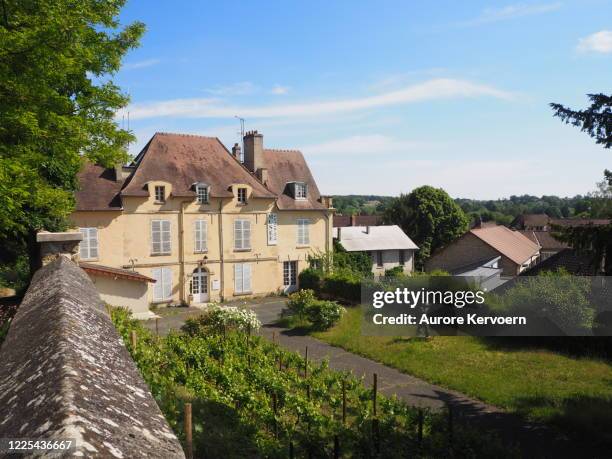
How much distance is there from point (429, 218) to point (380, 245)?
1425cm

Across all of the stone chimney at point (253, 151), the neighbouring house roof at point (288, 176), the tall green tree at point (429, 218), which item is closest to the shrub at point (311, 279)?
the neighbouring house roof at point (288, 176)

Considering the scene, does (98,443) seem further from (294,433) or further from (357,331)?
(357,331)

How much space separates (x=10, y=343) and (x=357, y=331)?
57.0ft

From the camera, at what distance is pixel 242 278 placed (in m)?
27.7

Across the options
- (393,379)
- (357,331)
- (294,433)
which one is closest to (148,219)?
(357,331)

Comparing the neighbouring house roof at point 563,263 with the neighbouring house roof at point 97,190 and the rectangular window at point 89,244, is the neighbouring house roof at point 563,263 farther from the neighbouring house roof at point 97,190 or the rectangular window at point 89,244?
the rectangular window at point 89,244

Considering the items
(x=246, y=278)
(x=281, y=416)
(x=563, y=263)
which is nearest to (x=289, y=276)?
(x=246, y=278)

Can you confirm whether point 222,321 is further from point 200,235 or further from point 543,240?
point 543,240

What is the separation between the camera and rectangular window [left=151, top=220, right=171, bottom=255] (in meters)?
25.2

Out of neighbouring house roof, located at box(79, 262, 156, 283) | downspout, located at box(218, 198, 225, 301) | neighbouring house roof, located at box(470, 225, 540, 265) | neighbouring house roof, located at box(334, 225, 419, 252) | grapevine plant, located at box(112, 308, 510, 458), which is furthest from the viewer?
neighbouring house roof, located at box(470, 225, 540, 265)

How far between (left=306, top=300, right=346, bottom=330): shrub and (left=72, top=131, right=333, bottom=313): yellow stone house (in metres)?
7.75

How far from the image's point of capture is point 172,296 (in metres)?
25.7

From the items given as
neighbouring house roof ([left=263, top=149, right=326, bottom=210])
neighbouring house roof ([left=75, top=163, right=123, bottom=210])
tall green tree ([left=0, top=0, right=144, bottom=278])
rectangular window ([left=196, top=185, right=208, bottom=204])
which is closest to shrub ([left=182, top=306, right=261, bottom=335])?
tall green tree ([left=0, top=0, right=144, bottom=278])

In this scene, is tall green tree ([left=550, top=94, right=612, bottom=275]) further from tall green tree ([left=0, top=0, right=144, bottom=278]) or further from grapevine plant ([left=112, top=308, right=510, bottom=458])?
tall green tree ([left=0, top=0, right=144, bottom=278])
